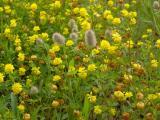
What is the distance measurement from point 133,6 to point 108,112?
62.3 inches

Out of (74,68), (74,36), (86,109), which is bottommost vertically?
(86,109)

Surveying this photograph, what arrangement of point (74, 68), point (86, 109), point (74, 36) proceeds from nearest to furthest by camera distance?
point (86, 109)
point (74, 68)
point (74, 36)

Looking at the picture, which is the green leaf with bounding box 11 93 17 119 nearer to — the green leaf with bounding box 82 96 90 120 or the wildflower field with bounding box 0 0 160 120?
the wildflower field with bounding box 0 0 160 120

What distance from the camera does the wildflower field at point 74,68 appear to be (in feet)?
8.14

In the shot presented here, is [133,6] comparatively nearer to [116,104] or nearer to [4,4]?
[4,4]

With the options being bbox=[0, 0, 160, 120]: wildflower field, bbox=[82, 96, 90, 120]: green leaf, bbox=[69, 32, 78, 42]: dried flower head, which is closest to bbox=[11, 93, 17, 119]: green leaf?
bbox=[0, 0, 160, 120]: wildflower field

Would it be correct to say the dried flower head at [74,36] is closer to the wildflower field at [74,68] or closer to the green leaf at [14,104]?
the wildflower field at [74,68]

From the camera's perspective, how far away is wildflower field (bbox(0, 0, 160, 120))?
2480 mm

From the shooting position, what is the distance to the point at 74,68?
2570 millimetres

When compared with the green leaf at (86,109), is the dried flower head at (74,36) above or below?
above

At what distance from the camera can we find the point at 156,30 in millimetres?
3475

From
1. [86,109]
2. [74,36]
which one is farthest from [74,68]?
[74,36]

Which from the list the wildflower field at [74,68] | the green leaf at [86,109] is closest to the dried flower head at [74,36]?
the wildflower field at [74,68]

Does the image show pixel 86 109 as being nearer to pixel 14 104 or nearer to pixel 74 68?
pixel 74 68
